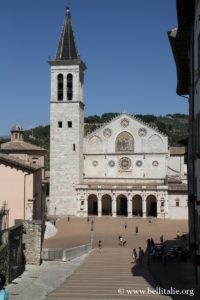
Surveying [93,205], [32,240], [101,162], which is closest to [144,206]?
[93,205]

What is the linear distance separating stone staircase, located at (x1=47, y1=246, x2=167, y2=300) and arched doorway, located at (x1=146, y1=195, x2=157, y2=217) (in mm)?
37660

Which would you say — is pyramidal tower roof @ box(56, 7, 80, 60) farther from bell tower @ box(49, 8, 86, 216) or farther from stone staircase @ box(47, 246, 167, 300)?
stone staircase @ box(47, 246, 167, 300)

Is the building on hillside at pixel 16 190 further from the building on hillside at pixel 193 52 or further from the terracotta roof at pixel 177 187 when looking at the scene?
the terracotta roof at pixel 177 187

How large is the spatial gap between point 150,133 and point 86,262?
44276mm

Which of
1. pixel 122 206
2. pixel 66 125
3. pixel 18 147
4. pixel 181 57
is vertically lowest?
pixel 122 206

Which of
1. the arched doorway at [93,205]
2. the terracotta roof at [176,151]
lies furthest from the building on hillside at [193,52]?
the terracotta roof at [176,151]

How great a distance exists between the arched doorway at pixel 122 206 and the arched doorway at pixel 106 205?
130 centimetres

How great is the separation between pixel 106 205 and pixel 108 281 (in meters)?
51.6

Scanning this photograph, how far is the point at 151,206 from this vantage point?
7175 centimetres

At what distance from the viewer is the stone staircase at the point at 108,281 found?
56.2ft

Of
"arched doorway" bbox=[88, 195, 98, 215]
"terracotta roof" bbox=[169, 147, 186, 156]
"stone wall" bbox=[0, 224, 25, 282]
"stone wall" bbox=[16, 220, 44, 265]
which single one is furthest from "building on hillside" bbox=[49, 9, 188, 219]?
"stone wall" bbox=[0, 224, 25, 282]

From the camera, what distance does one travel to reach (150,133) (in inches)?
2854

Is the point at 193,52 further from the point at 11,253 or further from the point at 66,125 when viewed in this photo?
the point at 66,125

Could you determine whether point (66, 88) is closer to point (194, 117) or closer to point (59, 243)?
point (59, 243)
